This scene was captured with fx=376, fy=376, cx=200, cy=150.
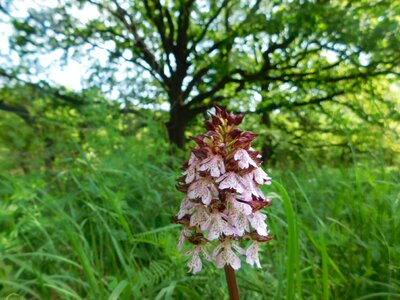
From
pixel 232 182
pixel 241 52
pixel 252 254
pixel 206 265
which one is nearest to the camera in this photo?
pixel 232 182

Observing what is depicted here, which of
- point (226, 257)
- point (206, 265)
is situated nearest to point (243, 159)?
point (226, 257)

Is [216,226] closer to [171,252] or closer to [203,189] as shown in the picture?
[203,189]

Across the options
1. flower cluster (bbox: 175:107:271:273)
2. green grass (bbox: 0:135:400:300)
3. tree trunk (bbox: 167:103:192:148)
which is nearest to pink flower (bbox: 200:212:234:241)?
flower cluster (bbox: 175:107:271:273)

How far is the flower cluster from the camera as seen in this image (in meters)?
1.24

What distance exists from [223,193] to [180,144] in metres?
9.55

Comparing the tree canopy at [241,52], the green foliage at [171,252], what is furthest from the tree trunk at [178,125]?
the green foliage at [171,252]

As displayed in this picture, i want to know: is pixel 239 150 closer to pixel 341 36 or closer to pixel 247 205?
pixel 247 205

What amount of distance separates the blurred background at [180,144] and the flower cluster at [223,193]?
217mm

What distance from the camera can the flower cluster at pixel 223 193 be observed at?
1.24 metres

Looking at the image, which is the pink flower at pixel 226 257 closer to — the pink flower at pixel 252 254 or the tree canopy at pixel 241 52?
the pink flower at pixel 252 254

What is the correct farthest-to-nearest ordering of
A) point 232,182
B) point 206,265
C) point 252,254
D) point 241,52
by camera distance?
point 241,52, point 206,265, point 252,254, point 232,182

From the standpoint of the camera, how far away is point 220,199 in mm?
1274

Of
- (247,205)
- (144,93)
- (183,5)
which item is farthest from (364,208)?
(183,5)

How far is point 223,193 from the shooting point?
1265 millimetres
